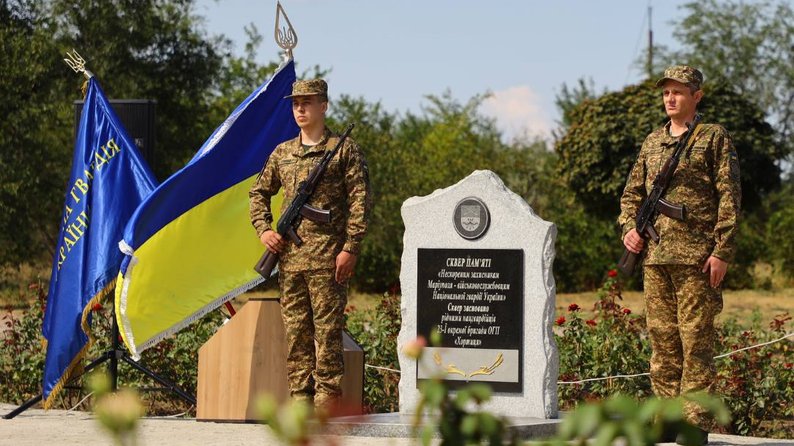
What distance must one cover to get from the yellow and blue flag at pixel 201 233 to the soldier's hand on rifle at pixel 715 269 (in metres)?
2.87

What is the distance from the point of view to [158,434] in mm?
7090

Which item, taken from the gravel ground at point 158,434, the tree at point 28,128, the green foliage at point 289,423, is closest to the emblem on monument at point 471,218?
the gravel ground at point 158,434

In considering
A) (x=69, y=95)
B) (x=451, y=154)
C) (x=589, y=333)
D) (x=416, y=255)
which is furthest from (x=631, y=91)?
(x=416, y=255)

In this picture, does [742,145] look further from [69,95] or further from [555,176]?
[69,95]

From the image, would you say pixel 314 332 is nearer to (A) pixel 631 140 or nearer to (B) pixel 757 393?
(B) pixel 757 393

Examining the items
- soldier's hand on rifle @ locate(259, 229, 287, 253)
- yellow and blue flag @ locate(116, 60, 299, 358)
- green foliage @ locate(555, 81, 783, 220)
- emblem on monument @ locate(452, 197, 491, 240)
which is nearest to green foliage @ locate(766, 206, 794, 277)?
green foliage @ locate(555, 81, 783, 220)

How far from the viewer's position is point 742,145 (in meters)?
24.2

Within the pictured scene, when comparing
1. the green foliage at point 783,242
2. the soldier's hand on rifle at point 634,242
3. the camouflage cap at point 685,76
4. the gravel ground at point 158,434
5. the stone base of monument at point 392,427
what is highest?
the green foliage at point 783,242

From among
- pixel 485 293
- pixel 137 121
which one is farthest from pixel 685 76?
pixel 137 121

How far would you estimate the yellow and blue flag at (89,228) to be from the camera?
8.08m

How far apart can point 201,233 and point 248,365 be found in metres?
0.98

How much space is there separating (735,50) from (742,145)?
2008cm

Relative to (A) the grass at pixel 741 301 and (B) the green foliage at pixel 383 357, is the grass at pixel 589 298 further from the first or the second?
(B) the green foliage at pixel 383 357

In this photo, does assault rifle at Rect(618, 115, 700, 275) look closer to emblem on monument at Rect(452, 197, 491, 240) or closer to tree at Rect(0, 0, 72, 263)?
emblem on monument at Rect(452, 197, 491, 240)
